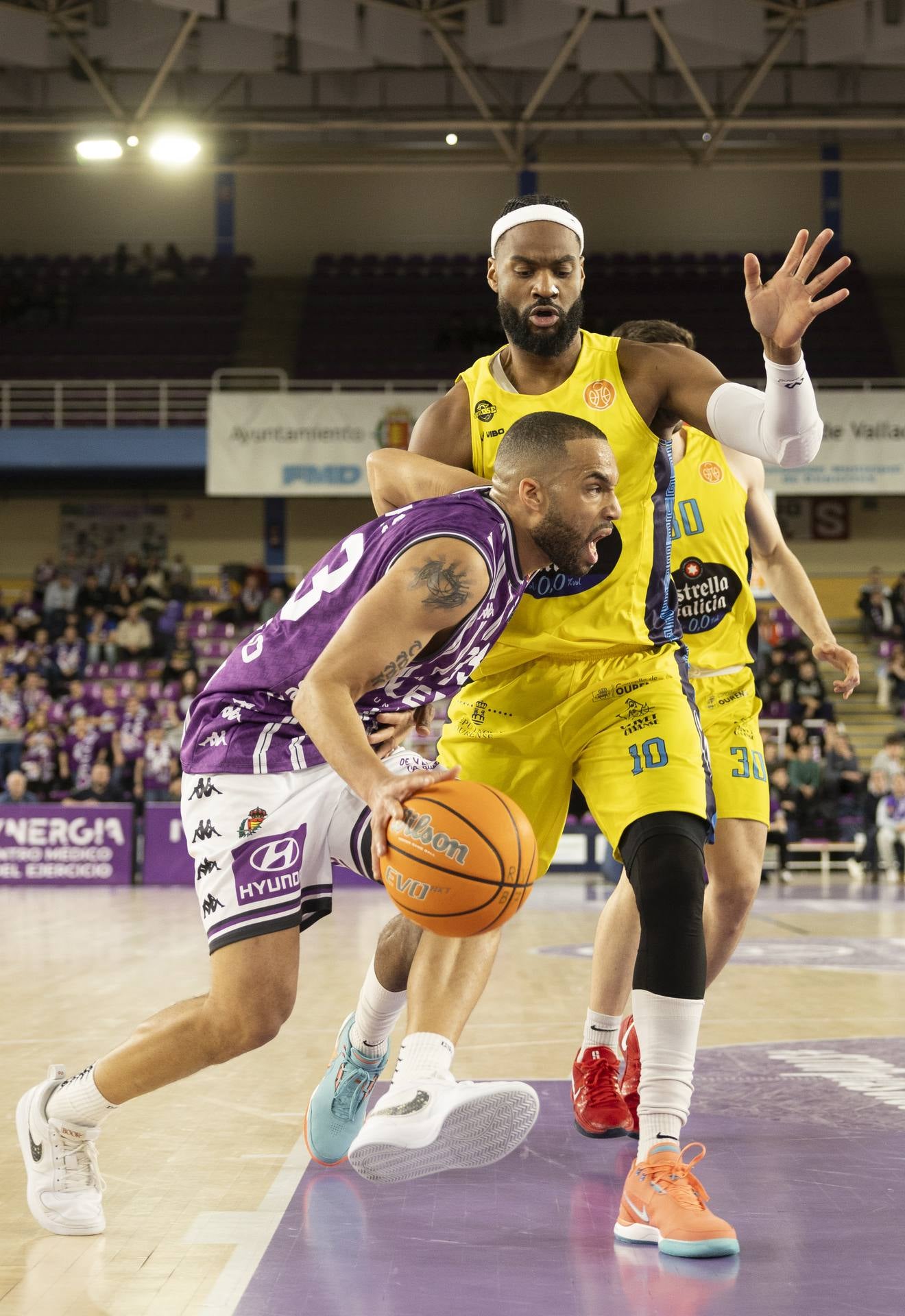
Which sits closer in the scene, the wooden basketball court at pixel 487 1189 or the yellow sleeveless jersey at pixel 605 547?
the wooden basketball court at pixel 487 1189

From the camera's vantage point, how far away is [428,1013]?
3326 millimetres

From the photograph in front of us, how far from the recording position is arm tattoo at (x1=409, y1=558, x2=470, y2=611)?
2877 mm

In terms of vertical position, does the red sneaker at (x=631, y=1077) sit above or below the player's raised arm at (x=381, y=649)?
below

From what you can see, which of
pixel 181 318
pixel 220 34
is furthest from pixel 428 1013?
pixel 181 318

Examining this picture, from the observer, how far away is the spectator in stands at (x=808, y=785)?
1608cm

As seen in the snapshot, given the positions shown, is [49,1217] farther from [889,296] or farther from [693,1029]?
[889,296]

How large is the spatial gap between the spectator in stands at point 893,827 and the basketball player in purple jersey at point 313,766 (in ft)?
42.8

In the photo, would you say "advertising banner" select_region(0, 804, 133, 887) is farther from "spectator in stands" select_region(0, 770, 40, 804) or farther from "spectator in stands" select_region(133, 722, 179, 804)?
"spectator in stands" select_region(133, 722, 179, 804)

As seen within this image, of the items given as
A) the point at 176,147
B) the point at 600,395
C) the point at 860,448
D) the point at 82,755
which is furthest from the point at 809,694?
the point at 600,395

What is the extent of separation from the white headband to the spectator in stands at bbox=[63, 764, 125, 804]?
12460 mm

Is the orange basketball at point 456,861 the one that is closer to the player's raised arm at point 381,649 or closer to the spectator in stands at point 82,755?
the player's raised arm at point 381,649

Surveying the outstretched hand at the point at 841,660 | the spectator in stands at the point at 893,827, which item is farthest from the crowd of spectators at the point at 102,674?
the outstretched hand at the point at 841,660

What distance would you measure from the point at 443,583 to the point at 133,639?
60.6ft

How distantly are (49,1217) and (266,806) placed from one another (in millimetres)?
1031
